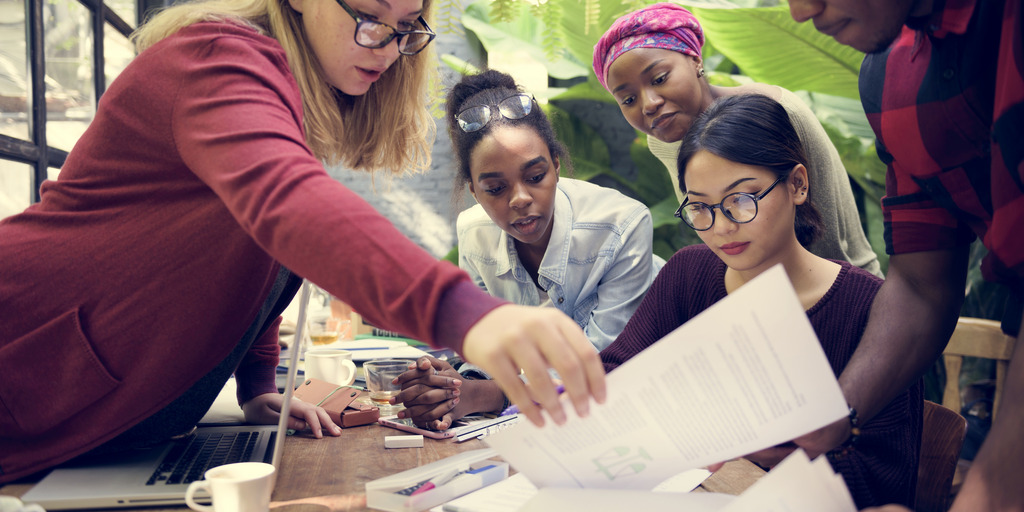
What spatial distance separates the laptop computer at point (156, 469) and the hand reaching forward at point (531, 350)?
42 centimetres

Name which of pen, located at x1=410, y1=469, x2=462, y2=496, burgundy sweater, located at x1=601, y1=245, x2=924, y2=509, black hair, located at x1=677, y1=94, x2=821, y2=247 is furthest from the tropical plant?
pen, located at x1=410, y1=469, x2=462, y2=496

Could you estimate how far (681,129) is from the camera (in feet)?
6.54

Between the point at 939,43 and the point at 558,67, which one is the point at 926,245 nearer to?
the point at 939,43

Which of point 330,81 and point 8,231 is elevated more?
point 330,81

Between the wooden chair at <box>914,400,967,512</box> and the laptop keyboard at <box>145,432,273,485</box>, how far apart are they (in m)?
1.14

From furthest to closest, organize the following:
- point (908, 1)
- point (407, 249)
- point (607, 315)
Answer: point (607, 315), point (908, 1), point (407, 249)

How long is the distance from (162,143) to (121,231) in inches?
5.0

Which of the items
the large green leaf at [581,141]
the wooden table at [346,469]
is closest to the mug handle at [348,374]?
the wooden table at [346,469]

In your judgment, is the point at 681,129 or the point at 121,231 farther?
the point at 681,129

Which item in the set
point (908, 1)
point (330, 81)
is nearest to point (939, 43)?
point (908, 1)

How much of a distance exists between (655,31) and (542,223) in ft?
2.07

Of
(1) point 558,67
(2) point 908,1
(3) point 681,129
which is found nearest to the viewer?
(2) point 908,1

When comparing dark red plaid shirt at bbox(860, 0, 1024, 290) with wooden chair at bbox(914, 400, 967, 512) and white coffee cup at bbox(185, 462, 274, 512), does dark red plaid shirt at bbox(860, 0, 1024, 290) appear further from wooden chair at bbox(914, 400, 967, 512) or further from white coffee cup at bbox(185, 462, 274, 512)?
white coffee cup at bbox(185, 462, 274, 512)

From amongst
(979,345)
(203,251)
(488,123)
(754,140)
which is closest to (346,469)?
(203,251)
